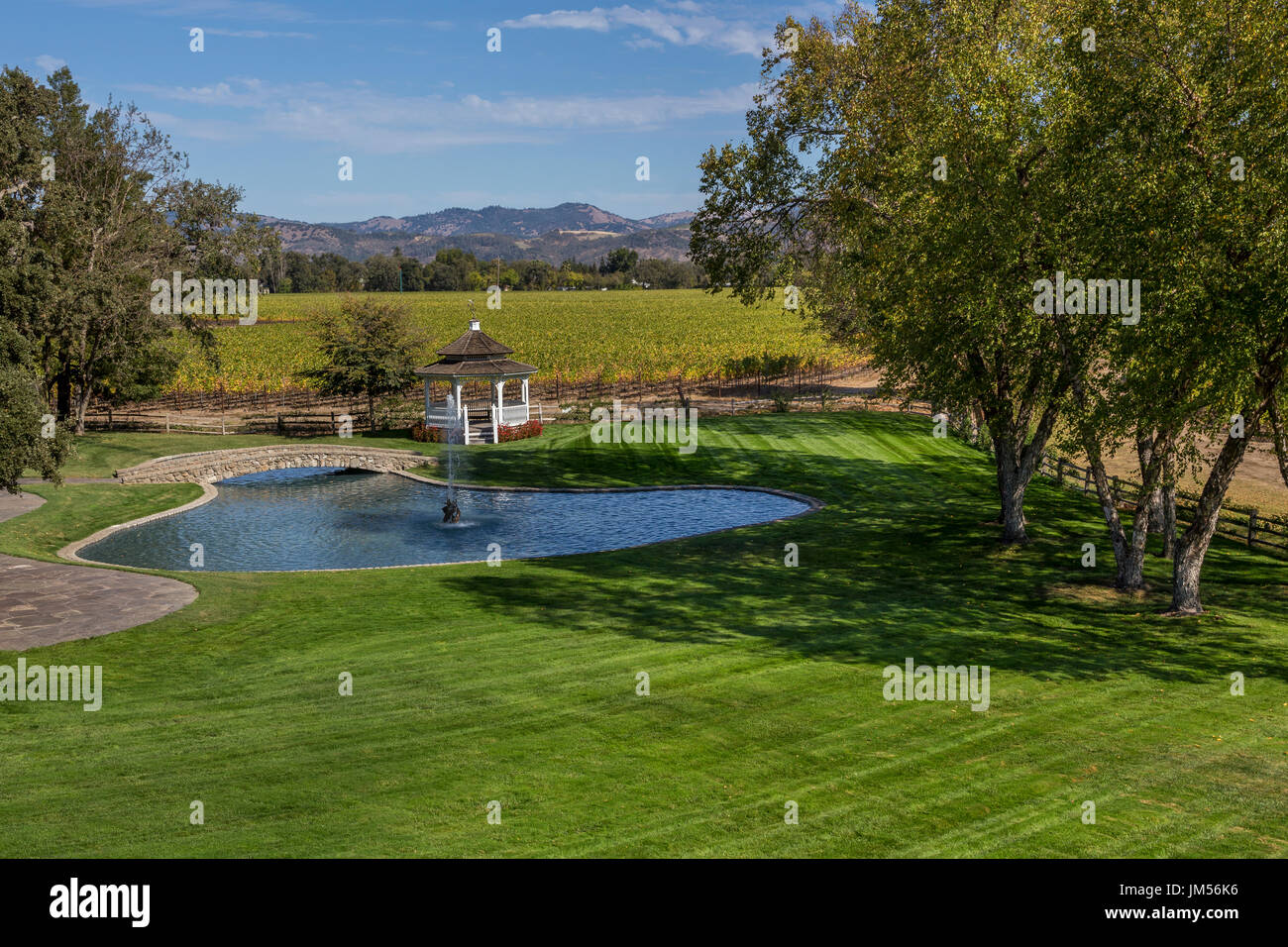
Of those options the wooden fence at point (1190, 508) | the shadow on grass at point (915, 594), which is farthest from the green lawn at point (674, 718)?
the wooden fence at point (1190, 508)

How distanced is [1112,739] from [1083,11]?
48.2ft

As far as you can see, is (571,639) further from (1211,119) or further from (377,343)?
(377,343)

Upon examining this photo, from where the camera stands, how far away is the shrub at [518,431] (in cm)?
4603

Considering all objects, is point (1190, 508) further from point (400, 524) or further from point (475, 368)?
point (475, 368)

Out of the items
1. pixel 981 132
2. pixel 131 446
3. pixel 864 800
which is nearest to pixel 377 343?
pixel 131 446

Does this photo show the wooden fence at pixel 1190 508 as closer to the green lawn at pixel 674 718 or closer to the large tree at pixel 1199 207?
the green lawn at pixel 674 718

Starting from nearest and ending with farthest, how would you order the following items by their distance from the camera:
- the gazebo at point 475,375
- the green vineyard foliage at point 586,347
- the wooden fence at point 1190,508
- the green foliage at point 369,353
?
the wooden fence at point 1190,508 → the gazebo at point 475,375 → the green foliage at point 369,353 → the green vineyard foliage at point 586,347

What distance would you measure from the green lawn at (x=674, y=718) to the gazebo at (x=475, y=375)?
21.9 m

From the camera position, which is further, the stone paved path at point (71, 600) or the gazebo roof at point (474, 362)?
the gazebo roof at point (474, 362)

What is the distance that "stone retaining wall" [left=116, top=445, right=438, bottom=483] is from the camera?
3878 centimetres

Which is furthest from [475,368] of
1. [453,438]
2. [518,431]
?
[518,431]

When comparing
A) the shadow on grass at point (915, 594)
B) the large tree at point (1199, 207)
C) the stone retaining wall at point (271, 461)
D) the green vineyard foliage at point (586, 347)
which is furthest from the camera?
the green vineyard foliage at point (586, 347)

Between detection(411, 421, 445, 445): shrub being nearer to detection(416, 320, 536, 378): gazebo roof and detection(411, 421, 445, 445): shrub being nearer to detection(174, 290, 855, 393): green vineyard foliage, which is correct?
detection(416, 320, 536, 378): gazebo roof

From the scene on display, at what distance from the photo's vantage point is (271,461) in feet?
138
